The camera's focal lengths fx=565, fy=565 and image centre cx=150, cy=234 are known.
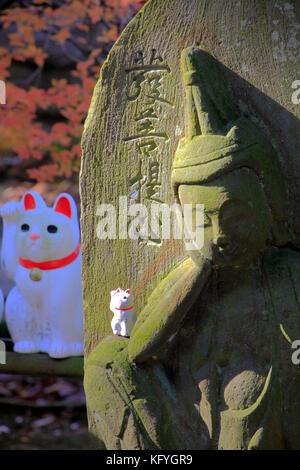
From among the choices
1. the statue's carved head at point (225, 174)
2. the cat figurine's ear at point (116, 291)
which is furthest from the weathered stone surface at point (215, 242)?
the cat figurine's ear at point (116, 291)

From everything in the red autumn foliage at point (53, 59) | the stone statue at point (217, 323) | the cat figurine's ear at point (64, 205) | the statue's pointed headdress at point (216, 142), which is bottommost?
the stone statue at point (217, 323)

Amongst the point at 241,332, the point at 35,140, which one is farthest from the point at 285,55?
the point at 35,140

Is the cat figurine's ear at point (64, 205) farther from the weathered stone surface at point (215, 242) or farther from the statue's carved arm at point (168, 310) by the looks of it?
the statue's carved arm at point (168, 310)

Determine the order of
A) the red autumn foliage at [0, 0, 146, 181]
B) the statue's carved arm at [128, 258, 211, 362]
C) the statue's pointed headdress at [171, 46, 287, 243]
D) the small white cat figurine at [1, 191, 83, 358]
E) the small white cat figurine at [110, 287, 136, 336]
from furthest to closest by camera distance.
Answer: the red autumn foliage at [0, 0, 146, 181] → the small white cat figurine at [1, 191, 83, 358] → the small white cat figurine at [110, 287, 136, 336] → the statue's carved arm at [128, 258, 211, 362] → the statue's pointed headdress at [171, 46, 287, 243]

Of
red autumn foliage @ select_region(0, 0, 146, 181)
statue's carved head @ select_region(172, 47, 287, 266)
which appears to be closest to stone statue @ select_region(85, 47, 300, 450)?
statue's carved head @ select_region(172, 47, 287, 266)

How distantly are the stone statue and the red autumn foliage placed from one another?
3119 millimetres

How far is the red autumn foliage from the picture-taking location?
Answer: 4.77 meters

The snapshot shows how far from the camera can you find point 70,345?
3.30 m

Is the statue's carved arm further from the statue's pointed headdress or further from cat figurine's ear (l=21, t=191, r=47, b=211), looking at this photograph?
cat figurine's ear (l=21, t=191, r=47, b=211)

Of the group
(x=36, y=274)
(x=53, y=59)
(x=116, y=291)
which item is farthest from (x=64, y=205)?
(x=53, y=59)

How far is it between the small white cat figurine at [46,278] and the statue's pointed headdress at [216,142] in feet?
5.18

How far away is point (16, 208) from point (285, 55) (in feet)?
6.66

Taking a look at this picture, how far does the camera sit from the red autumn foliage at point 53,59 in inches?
188
